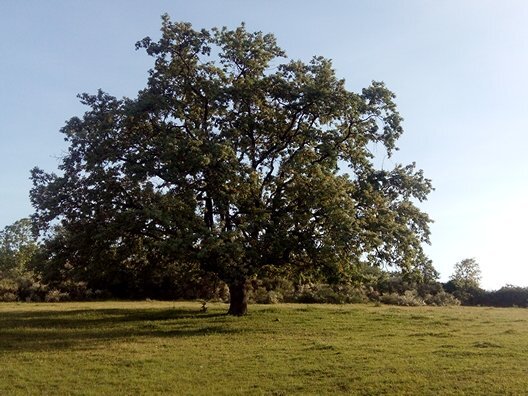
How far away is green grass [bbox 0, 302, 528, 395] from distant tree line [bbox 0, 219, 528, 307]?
2334 mm

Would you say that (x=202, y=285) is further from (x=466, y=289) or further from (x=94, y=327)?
(x=466, y=289)

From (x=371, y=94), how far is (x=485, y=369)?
1562 cm

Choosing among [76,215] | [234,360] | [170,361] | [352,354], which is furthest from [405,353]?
[76,215]

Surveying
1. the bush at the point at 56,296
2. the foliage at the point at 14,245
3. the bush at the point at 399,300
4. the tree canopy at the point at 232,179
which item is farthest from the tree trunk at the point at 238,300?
the foliage at the point at 14,245

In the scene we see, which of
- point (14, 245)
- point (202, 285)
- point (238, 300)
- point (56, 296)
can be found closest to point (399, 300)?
point (202, 285)

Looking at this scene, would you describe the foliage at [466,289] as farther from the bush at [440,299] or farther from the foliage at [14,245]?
the foliage at [14,245]

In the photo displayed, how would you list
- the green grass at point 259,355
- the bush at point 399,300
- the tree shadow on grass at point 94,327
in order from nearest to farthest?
the green grass at point 259,355, the tree shadow on grass at point 94,327, the bush at point 399,300

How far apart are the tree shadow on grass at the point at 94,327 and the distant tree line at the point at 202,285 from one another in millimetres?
1975

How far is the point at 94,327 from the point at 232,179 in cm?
948

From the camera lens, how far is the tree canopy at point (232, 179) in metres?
25.0

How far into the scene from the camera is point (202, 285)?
132 feet

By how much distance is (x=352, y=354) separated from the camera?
1888 centimetres

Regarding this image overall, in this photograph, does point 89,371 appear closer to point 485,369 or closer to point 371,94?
point 485,369

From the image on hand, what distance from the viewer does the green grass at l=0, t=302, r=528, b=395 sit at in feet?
48.8
